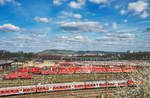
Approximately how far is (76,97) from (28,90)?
28.8ft

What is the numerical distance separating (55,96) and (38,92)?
4398 mm

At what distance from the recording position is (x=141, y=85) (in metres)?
10.6

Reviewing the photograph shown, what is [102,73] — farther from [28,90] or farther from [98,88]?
[28,90]

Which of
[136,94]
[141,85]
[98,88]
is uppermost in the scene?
[141,85]

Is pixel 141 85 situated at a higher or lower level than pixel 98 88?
higher

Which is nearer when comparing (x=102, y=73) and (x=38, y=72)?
(x=38, y=72)

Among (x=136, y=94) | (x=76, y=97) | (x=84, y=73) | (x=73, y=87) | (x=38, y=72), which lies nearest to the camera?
(x=136, y=94)

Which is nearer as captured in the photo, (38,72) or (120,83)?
(120,83)

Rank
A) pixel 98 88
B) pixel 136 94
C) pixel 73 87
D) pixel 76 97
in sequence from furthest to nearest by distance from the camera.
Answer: pixel 98 88, pixel 73 87, pixel 76 97, pixel 136 94

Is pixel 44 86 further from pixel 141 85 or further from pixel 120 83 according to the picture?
pixel 141 85

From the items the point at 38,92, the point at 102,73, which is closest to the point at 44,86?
the point at 38,92

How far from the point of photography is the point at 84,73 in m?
50.4

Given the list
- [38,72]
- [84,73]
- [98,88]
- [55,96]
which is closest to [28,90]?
[55,96]

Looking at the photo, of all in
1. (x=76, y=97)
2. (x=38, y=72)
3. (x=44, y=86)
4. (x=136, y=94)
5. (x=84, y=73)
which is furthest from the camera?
(x=84, y=73)
